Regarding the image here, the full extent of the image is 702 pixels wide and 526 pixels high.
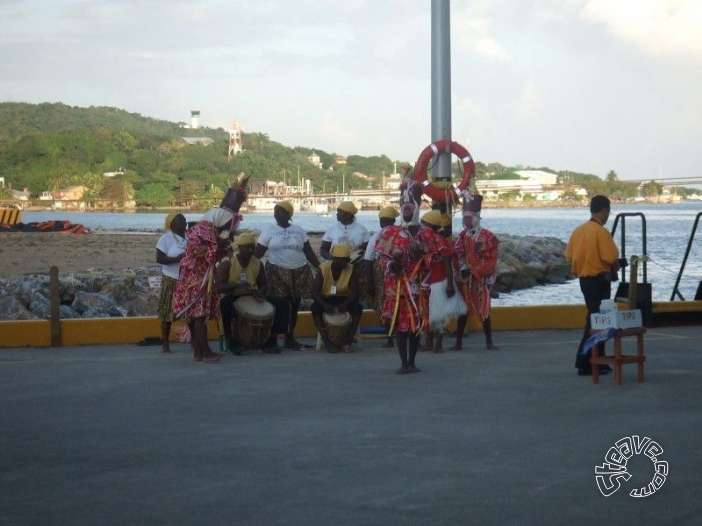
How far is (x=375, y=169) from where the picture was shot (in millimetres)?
156000

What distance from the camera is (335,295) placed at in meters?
13.3

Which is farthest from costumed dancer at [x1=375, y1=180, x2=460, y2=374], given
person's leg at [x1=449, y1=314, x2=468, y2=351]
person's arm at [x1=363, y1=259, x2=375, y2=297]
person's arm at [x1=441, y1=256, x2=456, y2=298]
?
person's leg at [x1=449, y1=314, x2=468, y2=351]

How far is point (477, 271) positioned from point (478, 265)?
0.07 meters

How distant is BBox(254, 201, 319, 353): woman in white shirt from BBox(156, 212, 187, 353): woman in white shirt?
928mm

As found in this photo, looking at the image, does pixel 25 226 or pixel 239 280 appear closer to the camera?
pixel 239 280

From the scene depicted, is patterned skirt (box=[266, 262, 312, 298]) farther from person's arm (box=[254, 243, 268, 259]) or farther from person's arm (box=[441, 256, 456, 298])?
person's arm (box=[441, 256, 456, 298])

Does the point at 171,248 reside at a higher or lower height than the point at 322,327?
higher

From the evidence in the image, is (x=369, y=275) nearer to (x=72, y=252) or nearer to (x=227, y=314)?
(x=227, y=314)

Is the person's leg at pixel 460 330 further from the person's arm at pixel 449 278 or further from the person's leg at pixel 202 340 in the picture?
the person's leg at pixel 202 340

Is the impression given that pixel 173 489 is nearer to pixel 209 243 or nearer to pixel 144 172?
pixel 209 243

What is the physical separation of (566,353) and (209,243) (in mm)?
3971

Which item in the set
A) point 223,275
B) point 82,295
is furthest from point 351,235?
point 82,295

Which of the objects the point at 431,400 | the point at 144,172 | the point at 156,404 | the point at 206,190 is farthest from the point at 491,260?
the point at 144,172

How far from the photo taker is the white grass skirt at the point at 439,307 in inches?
486
